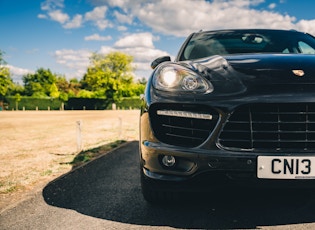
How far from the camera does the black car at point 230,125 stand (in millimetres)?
1930

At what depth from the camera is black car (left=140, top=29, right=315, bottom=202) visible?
193 cm

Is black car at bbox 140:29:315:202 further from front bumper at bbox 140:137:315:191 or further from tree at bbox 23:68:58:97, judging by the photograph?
tree at bbox 23:68:58:97

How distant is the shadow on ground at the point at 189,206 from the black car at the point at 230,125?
26 centimetres

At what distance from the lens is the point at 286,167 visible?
75.4 inches

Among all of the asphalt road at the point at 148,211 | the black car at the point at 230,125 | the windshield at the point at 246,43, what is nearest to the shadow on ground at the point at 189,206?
the asphalt road at the point at 148,211

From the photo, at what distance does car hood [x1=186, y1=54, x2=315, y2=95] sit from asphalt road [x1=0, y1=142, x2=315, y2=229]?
0.71 meters

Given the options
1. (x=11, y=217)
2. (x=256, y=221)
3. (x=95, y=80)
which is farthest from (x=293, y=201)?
(x=95, y=80)

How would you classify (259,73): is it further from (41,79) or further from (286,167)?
(41,79)

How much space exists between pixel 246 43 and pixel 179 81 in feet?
5.15

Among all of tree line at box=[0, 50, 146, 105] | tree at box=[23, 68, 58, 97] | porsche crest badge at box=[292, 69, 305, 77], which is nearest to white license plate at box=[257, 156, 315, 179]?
porsche crest badge at box=[292, 69, 305, 77]

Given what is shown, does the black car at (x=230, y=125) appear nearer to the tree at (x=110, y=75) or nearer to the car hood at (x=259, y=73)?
the car hood at (x=259, y=73)

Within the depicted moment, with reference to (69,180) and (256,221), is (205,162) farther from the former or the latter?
(69,180)

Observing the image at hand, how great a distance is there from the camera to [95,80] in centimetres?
5359

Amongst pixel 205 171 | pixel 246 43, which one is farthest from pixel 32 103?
pixel 205 171
